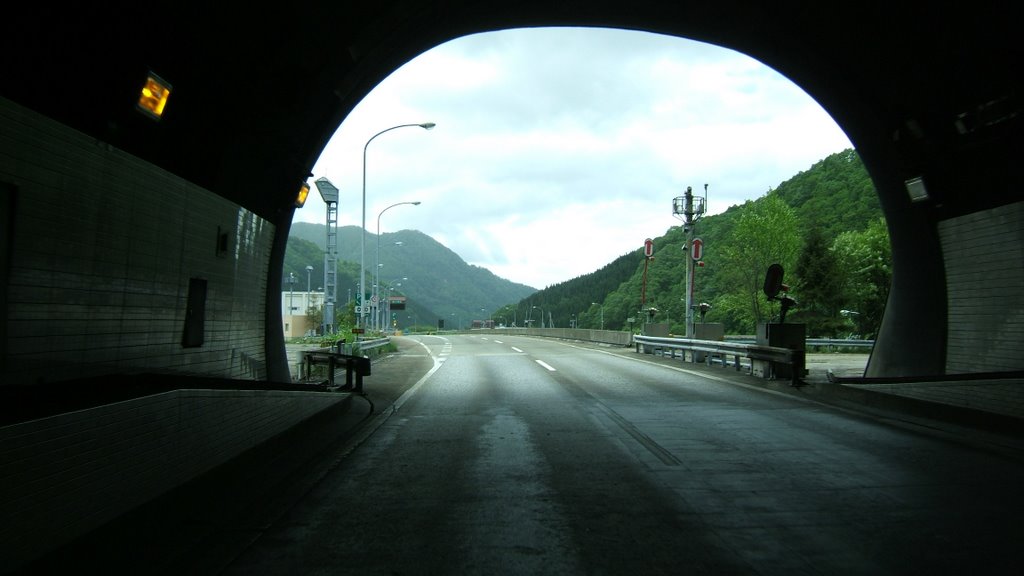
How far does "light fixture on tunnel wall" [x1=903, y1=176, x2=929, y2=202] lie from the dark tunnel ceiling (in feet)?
1.26

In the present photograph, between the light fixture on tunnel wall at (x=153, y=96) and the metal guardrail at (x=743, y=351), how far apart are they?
1260 centimetres

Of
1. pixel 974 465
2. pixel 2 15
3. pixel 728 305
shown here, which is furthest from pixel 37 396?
pixel 728 305

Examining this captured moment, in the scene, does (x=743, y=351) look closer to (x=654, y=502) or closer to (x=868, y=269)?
(x=654, y=502)

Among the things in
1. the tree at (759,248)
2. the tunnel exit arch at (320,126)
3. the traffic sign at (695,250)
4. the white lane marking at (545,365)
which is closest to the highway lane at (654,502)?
the tunnel exit arch at (320,126)

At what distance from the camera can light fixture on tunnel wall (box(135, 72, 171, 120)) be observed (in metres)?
6.96

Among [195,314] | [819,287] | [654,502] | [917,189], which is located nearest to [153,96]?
[195,314]

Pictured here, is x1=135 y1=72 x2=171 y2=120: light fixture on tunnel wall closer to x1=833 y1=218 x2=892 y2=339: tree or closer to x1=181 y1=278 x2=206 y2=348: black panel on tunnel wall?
x1=181 y1=278 x2=206 y2=348: black panel on tunnel wall

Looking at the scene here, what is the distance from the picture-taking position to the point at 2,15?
4977 millimetres

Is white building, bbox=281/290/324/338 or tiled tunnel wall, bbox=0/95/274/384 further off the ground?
white building, bbox=281/290/324/338

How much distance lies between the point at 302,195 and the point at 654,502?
9951 millimetres

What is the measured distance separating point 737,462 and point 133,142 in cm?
716

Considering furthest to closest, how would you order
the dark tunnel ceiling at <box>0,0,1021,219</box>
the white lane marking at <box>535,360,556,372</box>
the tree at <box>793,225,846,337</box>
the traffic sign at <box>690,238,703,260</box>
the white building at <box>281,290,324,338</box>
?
the white building at <box>281,290,324,338</box> < the tree at <box>793,225,846,337</box> < the traffic sign at <box>690,238,703,260</box> < the white lane marking at <box>535,360,556,372</box> < the dark tunnel ceiling at <box>0,0,1021,219</box>

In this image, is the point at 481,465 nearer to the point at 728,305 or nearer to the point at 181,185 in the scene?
the point at 181,185

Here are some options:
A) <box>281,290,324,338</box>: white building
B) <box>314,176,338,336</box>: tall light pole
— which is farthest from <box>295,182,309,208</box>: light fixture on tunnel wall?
<box>281,290,324,338</box>: white building
